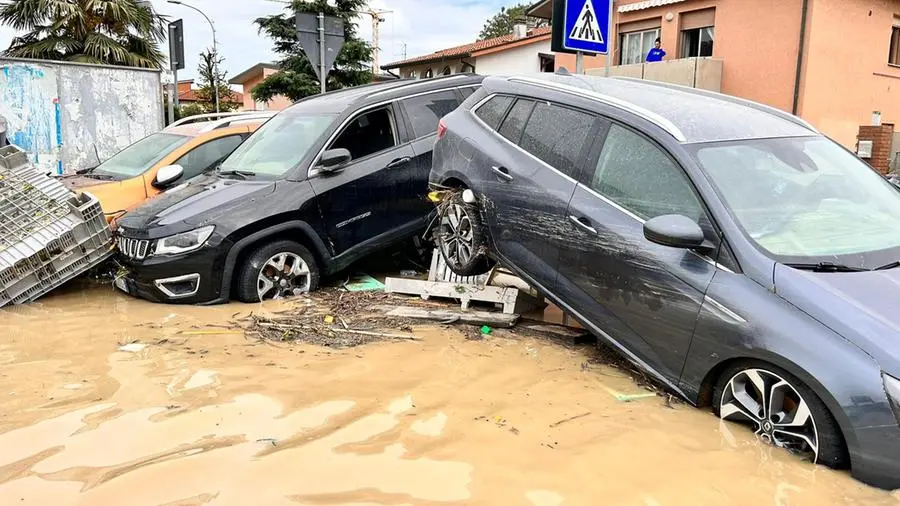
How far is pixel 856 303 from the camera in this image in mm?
3004

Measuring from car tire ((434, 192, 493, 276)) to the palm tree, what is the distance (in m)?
16.2

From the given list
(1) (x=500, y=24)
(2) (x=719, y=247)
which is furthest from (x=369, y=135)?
(1) (x=500, y=24)

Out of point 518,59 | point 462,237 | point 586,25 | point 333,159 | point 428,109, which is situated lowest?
point 462,237

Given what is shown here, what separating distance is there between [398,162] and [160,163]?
9.36 feet

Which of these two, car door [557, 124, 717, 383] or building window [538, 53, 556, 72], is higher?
building window [538, 53, 556, 72]

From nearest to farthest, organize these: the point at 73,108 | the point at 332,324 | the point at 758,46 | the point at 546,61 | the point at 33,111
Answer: the point at 332,324, the point at 33,111, the point at 73,108, the point at 758,46, the point at 546,61

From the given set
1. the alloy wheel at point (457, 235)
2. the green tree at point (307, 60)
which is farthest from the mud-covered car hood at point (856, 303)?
the green tree at point (307, 60)

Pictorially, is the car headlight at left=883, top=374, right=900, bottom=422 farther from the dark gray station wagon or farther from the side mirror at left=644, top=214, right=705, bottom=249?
the side mirror at left=644, top=214, right=705, bottom=249

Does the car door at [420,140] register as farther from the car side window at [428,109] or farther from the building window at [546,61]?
the building window at [546,61]

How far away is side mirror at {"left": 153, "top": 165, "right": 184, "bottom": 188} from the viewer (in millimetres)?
7078

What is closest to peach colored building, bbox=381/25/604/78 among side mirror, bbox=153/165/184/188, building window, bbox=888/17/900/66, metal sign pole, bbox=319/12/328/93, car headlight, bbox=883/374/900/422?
building window, bbox=888/17/900/66

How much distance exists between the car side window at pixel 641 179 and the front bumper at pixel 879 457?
1293 millimetres

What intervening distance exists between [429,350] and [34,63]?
983cm

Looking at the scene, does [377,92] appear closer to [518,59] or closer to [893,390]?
[893,390]
